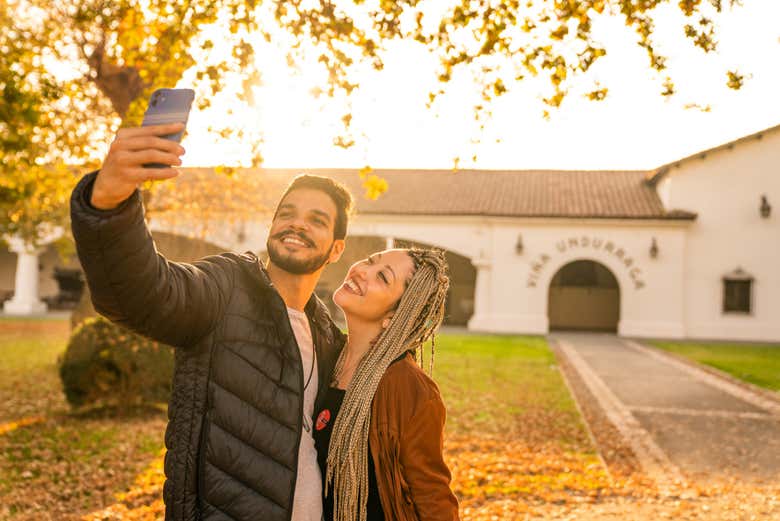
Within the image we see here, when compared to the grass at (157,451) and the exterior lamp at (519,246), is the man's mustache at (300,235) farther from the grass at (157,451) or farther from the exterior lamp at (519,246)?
the exterior lamp at (519,246)

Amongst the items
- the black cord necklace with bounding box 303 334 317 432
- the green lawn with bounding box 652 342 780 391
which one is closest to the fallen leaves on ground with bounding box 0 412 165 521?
the black cord necklace with bounding box 303 334 317 432

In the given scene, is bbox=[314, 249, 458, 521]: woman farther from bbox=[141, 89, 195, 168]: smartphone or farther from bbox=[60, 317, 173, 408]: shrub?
bbox=[60, 317, 173, 408]: shrub

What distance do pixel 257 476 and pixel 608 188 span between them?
28.7 metres

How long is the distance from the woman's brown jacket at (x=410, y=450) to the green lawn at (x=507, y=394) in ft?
22.4

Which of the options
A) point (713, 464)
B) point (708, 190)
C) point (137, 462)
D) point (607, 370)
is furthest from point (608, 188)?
point (137, 462)

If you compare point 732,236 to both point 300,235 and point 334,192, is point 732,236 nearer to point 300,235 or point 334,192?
point 334,192

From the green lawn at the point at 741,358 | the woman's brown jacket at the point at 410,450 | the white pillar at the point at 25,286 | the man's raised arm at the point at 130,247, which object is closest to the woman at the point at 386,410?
the woman's brown jacket at the point at 410,450

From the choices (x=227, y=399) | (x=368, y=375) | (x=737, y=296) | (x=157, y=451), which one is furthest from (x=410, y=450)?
(x=737, y=296)

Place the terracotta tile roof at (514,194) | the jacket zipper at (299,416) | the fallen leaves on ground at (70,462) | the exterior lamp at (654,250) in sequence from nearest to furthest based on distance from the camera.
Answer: the jacket zipper at (299,416) < the fallen leaves on ground at (70,462) < the exterior lamp at (654,250) < the terracotta tile roof at (514,194)

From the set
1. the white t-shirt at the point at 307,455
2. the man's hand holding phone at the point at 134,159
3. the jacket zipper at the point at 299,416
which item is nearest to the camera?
the man's hand holding phone at the point at 134,159

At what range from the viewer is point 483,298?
25984 millimetres

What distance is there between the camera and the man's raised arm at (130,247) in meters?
1.54

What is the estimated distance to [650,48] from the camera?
482 cm

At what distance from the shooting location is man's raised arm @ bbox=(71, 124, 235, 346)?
154cm
